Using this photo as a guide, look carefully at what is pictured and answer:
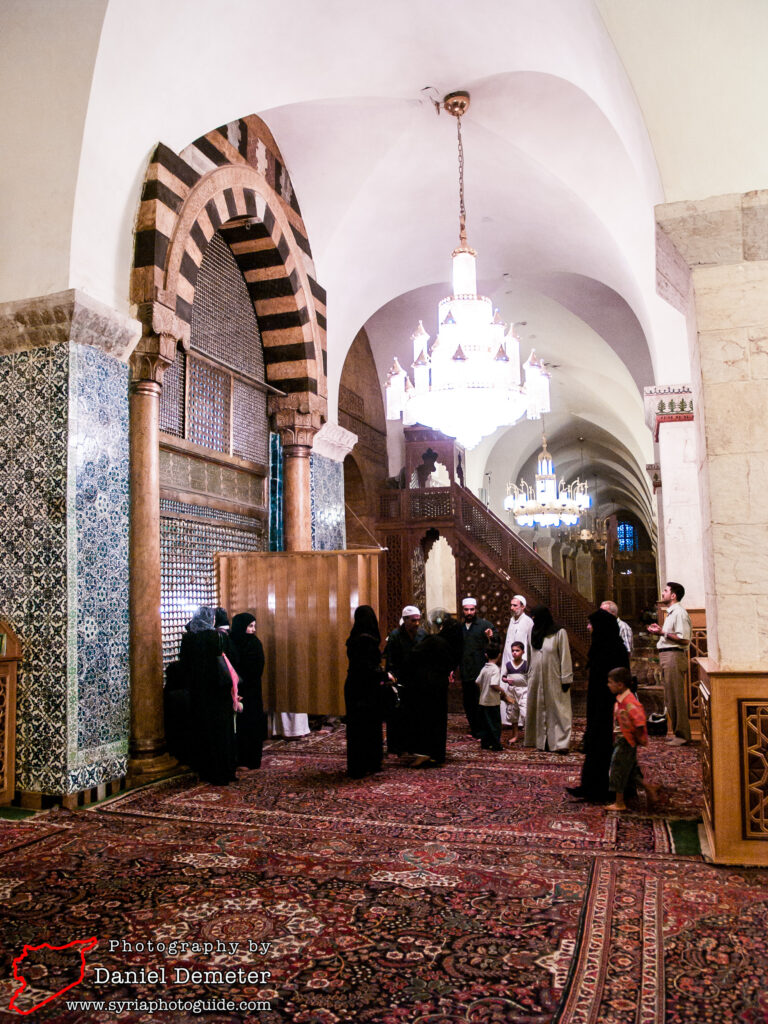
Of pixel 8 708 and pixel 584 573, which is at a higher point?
pixel 584 573

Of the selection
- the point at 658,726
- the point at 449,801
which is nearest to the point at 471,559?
the point at 658,726

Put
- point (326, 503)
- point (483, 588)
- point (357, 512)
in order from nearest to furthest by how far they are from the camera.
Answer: point (326, 503), point (483, 588), point (357, 512)

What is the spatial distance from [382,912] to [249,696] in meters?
2.57

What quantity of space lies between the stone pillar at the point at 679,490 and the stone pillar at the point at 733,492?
→ 3756 mm

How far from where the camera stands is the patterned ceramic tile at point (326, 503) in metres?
7.64

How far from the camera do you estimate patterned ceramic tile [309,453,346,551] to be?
7.64 m

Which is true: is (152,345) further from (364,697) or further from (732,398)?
(732,398)

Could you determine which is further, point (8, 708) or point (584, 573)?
point (584, 573)

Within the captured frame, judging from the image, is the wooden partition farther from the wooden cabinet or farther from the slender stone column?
the wooden cabinet

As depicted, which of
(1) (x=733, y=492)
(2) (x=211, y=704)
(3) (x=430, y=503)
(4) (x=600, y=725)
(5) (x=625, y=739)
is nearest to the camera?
(1) (x=733, y=492)

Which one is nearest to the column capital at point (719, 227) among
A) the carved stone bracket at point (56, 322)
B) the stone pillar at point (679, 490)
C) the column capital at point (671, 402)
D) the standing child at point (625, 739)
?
the standing child at point (625, 739)

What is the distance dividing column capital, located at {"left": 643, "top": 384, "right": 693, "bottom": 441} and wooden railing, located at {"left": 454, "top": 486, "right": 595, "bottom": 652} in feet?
8.33

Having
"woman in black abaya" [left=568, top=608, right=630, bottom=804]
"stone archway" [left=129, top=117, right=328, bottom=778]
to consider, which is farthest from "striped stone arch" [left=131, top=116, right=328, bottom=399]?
"woman in black abaya" [left=568, top=608, right=630, bottom=804]

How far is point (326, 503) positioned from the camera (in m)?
7.93
